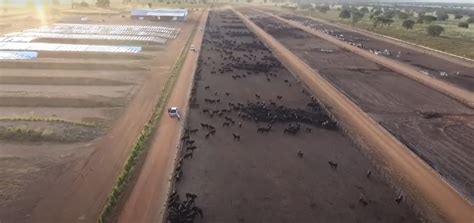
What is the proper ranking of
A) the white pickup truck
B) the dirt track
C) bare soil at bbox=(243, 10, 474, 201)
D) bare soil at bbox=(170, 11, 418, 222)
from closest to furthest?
bare soil at bbox=(170, 11, 418, 222), bare soil at bbox=(243, 10, 474, 201), the white pickup truck, the dirt track

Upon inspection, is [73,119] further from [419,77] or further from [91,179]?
[419,77]

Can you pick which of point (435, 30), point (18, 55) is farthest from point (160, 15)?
point (435, 30)

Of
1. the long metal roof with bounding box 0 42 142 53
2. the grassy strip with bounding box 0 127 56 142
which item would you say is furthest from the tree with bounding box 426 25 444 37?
the grassy strip with bounding box 0 127 56 142

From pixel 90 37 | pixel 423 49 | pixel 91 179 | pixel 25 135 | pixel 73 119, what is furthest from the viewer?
pixel 423 49

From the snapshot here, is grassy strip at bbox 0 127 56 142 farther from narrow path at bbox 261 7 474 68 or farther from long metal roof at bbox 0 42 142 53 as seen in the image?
narrow path at bbox 261 7 474 68

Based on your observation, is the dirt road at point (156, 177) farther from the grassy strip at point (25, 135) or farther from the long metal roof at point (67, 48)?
the long metal roof at point (67, 48)

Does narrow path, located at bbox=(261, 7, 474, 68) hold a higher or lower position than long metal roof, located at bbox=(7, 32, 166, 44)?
lower
